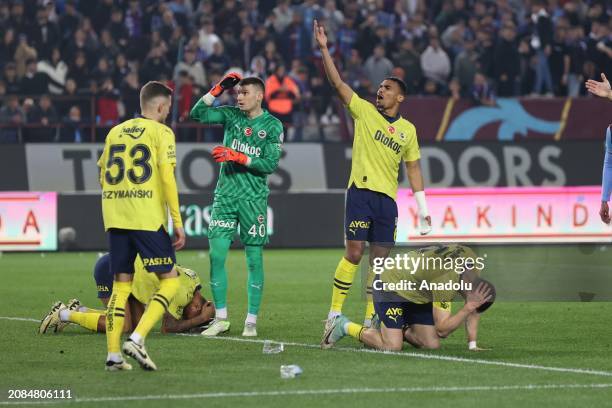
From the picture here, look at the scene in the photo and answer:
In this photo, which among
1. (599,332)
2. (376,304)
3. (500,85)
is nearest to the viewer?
(376,304)

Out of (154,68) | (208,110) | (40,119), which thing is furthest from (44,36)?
(208,110)

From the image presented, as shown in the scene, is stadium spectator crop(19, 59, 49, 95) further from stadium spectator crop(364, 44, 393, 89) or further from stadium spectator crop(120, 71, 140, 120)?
stadium spectator crop(364, 44, 393, 89)

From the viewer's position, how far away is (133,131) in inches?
378

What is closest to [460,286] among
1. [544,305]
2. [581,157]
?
[544,305]

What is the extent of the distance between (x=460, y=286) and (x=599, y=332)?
2.12 meters

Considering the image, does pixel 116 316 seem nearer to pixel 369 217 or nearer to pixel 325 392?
pixel 325 392

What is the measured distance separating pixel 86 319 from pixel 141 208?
2685mm

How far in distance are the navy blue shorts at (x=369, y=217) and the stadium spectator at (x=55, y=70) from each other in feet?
46.4

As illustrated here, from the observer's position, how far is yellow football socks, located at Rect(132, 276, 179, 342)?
931 cm

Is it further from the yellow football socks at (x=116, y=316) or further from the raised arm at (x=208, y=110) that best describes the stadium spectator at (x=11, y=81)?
the yellow football socks at (x=116, y=316)

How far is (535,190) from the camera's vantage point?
22953mm

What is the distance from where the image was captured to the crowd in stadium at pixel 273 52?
24.5m

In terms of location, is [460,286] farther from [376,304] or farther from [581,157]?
[581,157]

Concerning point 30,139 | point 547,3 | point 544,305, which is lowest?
point 544,305
